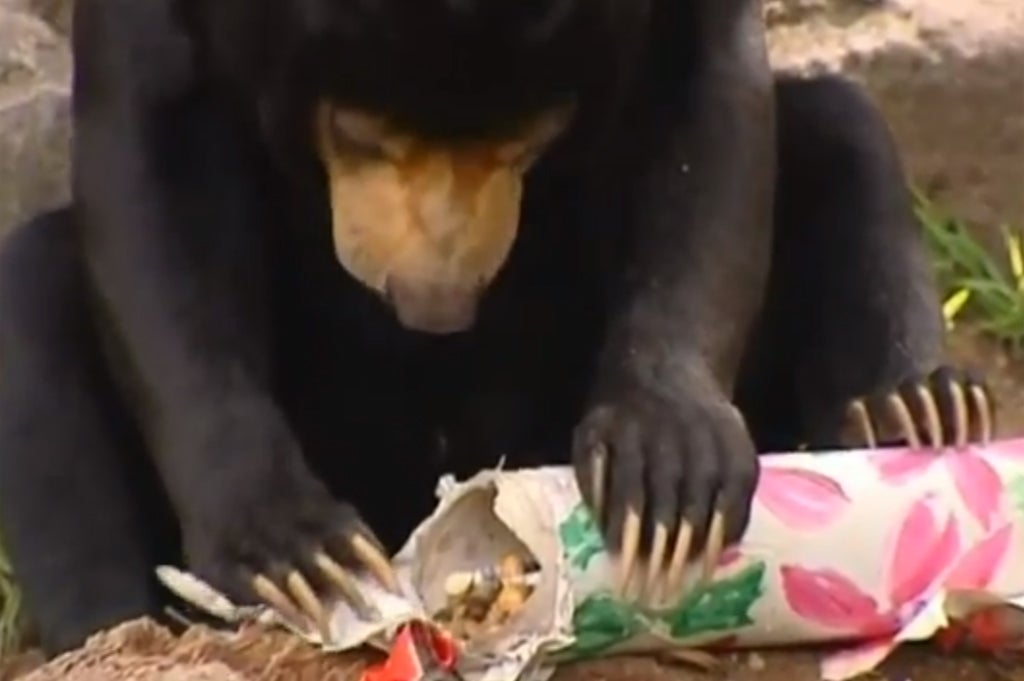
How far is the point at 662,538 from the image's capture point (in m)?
2.95

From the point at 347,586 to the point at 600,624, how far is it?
238mm

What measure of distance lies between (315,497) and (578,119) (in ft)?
1.53

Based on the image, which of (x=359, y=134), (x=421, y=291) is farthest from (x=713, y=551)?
(x=359, y=134)

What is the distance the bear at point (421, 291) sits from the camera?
301cm

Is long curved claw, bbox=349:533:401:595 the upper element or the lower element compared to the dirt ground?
upper

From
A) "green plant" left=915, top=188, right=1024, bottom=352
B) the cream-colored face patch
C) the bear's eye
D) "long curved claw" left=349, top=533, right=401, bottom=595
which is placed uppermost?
the bear's eye

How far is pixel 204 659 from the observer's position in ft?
9.44

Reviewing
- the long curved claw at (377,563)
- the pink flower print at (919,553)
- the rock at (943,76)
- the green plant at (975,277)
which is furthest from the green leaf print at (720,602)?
the rock at (943,76)

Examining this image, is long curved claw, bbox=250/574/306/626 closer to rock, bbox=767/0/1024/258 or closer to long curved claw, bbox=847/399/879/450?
long curved claw, bbox=847/399/879/450

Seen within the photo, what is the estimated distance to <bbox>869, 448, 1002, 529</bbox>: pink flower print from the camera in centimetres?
300

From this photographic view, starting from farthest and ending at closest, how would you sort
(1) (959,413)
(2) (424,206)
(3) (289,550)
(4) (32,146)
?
(4) (32,146) → (1) (959,413) → (2) (424,206) → (3) (289,550)

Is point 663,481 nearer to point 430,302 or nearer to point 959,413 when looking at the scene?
point 430,302

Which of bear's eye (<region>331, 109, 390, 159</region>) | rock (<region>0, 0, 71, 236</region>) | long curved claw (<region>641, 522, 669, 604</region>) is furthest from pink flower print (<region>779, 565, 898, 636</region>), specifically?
rock (<region>0, 0, 71, 236</region>)

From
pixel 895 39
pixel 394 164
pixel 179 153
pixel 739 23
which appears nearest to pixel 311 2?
pixel 394 164
